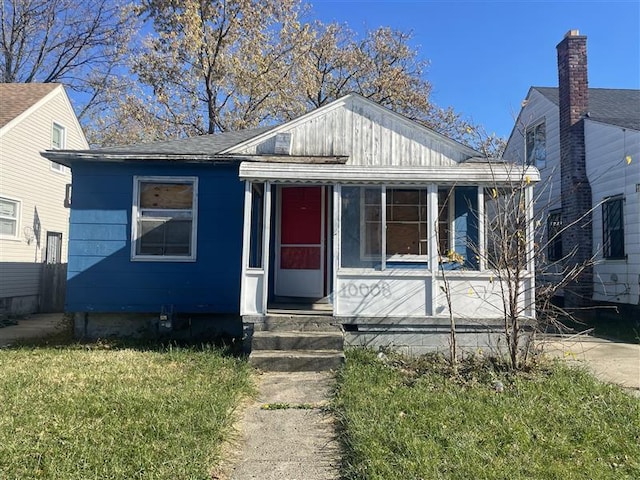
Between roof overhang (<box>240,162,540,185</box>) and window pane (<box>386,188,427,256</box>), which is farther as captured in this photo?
window pane (<box>386,188,427,256</box>)

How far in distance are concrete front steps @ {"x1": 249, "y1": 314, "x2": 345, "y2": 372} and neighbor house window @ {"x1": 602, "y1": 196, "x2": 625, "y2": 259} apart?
305 inches

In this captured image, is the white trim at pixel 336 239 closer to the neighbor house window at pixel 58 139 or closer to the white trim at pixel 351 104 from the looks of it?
the white trim at pixel 351 104

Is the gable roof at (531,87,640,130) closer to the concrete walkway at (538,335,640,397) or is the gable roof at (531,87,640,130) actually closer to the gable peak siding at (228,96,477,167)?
the concrete walkway at (538,335,640,397)

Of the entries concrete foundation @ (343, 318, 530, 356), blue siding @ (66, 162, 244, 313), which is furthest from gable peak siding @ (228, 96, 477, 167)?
concrete foundation @ (343, 318, 530, 356)

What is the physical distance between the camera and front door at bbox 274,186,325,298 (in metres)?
8.58

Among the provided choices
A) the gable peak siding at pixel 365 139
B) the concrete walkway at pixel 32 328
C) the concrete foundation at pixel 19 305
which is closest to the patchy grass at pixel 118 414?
the concrete walkway at pixel 32 328

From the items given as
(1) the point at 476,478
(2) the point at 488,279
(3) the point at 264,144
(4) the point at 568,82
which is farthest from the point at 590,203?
(1) the point at 476,478

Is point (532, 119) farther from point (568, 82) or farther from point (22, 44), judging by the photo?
point (22, 44)

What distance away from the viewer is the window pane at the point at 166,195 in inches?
330

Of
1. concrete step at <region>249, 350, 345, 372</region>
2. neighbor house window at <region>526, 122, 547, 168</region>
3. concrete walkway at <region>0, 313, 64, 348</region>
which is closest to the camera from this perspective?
concrete step at <region>249, 350, 345, 372</region>

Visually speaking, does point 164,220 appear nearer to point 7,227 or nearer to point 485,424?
point 485,424

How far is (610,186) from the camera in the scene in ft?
35.9

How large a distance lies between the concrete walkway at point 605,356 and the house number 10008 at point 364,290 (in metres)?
2.16

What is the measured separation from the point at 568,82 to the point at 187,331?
10.9 m
